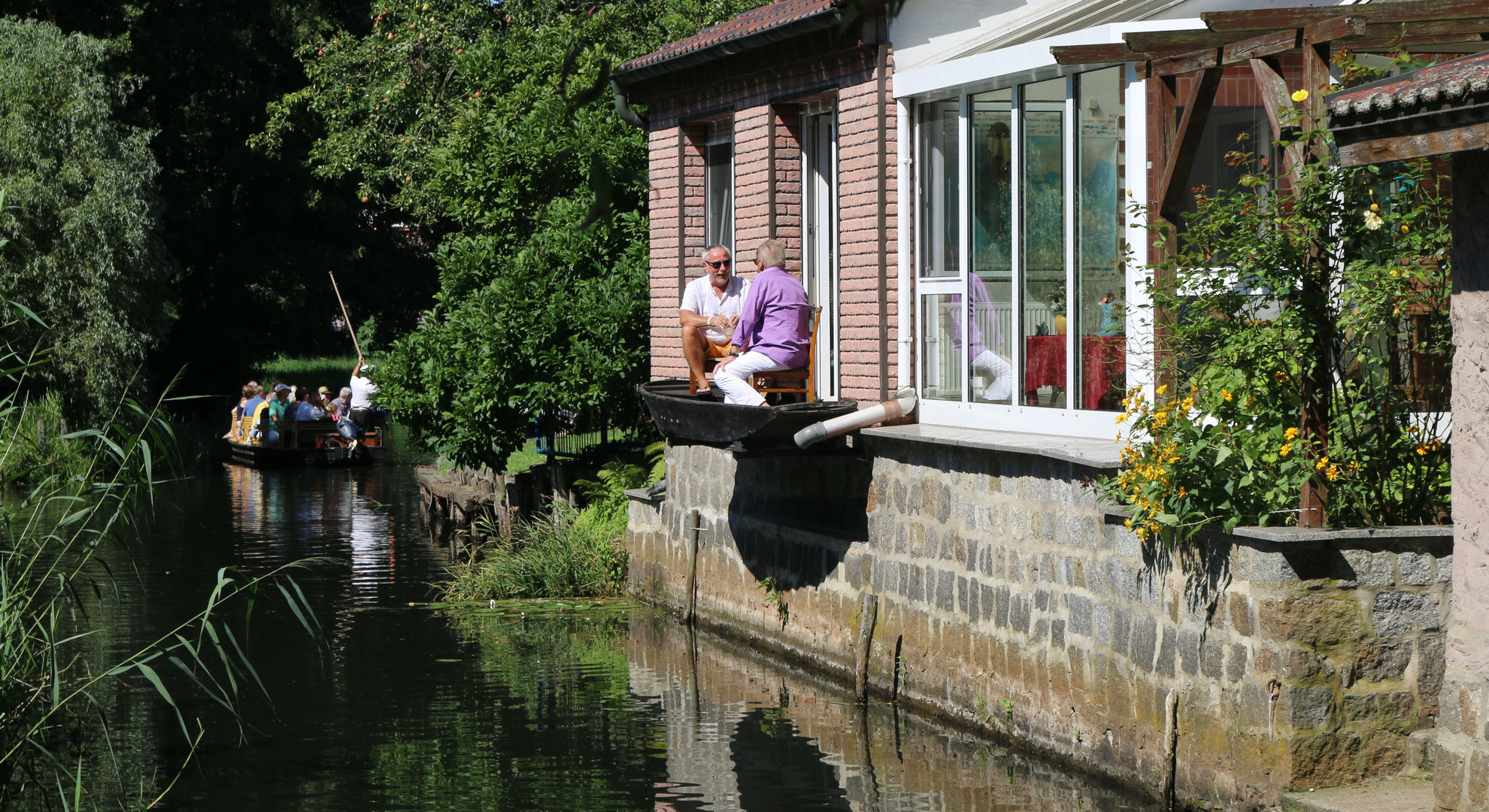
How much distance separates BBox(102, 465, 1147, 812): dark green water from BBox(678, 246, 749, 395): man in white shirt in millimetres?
2347

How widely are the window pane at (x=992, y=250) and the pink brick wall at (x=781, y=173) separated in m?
1.07

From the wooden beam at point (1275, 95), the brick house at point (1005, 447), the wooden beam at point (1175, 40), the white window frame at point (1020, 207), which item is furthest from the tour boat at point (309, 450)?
the wooden beam at point (1275, 95)

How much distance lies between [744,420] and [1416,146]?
5683 mm

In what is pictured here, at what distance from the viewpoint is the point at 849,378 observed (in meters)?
12.9

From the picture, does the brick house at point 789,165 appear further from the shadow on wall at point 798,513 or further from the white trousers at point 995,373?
the white trousers at point 995,373

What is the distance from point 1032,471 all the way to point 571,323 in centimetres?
985

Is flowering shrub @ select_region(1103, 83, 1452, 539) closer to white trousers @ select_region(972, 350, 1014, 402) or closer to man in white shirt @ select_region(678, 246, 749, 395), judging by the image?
white trousers @ select_region(972, 350, 1014, 402)

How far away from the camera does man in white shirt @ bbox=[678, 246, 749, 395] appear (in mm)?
13016

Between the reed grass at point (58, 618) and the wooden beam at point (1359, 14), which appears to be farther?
the wooden beam at point (1359, 14)

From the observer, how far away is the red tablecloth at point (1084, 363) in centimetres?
978

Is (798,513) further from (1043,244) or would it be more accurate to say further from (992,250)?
(1043,244)

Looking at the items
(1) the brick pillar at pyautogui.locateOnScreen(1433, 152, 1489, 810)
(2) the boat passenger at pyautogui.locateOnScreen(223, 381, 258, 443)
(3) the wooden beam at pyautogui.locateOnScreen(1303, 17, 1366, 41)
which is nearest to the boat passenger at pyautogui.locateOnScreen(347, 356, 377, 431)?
(2) the boat passenger at pyautogui.locateOnScreen(223, 381, 258, 443)

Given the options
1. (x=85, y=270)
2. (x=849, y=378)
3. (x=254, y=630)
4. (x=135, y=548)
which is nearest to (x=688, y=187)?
(x=849, y=378)

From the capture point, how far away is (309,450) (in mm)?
34344
